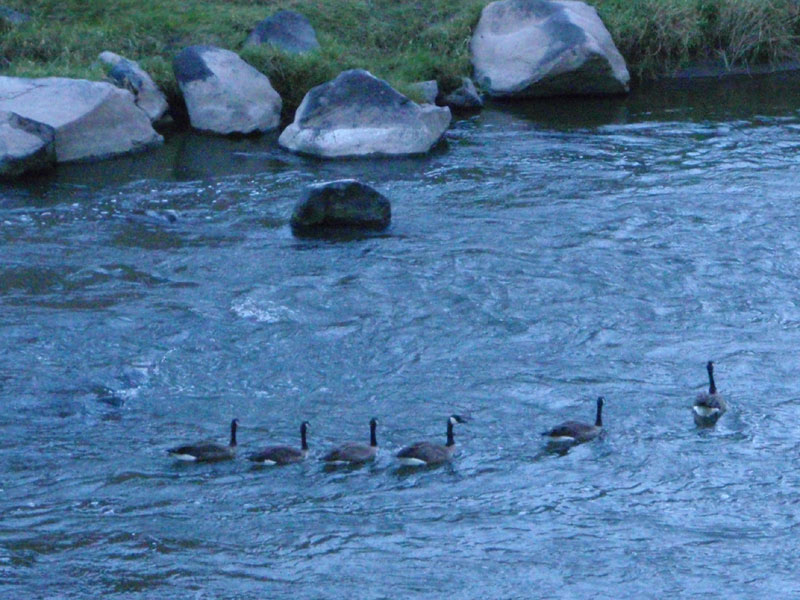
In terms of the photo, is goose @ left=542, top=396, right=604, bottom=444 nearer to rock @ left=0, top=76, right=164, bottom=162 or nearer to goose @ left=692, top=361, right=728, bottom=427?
goose @ left=692, top=361, right=728, bottom=427

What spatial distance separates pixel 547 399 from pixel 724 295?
3.00m

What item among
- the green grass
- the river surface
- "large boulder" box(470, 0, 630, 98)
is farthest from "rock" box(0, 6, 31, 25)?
the green grass

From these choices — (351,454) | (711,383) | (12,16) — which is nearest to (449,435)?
(351,454)

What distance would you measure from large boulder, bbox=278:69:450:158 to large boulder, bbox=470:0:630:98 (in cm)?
372

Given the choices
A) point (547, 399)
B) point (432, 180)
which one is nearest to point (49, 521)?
point (547, 399)

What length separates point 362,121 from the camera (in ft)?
57.0

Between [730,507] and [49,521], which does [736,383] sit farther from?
[49,521]

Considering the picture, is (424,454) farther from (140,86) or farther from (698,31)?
(698,31)

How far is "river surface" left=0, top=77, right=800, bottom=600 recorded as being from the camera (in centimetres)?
739

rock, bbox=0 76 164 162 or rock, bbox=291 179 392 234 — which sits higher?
rock, bbox=0 76 164 162

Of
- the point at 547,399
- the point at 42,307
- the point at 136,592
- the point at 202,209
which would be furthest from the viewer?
the point at 202,209

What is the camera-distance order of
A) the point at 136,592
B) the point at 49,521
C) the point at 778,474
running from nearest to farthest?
the point at 136,592 → the point at 49,521 → the point at 778,474

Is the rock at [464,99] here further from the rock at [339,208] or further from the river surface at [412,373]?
the rock at [339,208]

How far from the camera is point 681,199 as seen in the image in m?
15.1
